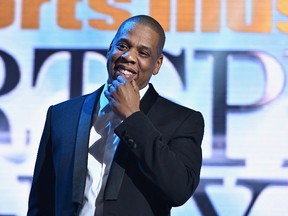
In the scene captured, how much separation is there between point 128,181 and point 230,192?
1.12m

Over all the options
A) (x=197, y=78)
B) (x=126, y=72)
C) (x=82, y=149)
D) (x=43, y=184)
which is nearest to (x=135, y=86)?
(x=126, y=72)

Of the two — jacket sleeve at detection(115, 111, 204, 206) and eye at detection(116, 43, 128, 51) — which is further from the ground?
eye at detection(116, 43, 128, 51)

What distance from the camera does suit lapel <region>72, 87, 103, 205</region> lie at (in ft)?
3.74

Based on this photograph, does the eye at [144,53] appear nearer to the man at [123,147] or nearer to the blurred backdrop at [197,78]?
the man at [123,147]

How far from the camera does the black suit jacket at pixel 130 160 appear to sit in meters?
1.10

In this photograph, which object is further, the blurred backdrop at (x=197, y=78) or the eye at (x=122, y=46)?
the blurred backdrop at (x=197, y=78)

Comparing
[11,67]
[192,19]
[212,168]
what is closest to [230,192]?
[212,168]

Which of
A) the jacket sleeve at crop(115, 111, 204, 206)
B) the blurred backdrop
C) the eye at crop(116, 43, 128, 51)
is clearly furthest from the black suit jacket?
the blurred backdrop

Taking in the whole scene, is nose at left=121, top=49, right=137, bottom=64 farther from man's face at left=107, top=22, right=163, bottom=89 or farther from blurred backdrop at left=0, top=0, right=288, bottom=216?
blurred backdrop at left=0, top=0, right=288, bottom=216

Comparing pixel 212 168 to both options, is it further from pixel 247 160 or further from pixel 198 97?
pixel 198 97

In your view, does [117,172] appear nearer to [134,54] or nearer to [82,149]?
[82,149]

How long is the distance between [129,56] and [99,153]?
0.22 meters

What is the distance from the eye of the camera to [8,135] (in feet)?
7.45

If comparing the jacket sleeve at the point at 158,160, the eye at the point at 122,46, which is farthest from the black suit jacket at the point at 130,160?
the eye at the point at 122,46
